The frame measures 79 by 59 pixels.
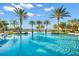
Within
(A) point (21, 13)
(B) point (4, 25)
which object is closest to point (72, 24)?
(A) point (21, 13)

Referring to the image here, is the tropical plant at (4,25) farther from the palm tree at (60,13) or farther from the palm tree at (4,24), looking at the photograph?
the palm tree at (60,13)

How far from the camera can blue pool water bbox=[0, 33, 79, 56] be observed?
2.73 metres

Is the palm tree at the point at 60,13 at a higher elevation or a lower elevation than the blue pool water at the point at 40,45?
higher

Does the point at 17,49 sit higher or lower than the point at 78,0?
lower

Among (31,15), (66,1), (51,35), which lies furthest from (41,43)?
(66,1)

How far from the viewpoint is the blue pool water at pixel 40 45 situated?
2.73 meters

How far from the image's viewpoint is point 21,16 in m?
2.80

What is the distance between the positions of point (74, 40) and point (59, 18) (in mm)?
350

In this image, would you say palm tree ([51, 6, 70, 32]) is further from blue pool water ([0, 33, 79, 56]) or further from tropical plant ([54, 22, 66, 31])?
blue pool water ([0, 33, 79, 56])

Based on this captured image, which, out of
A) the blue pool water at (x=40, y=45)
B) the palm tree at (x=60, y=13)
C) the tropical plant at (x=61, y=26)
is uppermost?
the palm tree at (x=60, y=13)

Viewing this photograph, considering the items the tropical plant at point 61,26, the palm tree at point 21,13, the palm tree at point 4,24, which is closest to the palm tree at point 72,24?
the tropical plant at point 61,26

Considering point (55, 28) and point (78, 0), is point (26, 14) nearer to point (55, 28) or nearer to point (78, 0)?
point (55, 28)

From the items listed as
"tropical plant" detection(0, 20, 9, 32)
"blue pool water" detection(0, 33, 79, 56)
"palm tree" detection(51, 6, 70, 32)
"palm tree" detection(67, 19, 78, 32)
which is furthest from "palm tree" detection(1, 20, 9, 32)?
"palm tree" detection(67, 19, 78, 32)

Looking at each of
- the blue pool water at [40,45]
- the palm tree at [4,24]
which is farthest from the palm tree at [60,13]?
the palm tree at [4,24]
